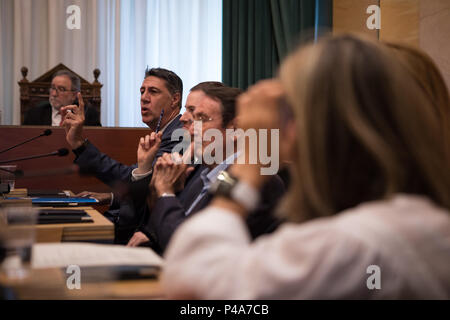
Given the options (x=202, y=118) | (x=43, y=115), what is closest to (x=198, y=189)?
(x=202, y=118)

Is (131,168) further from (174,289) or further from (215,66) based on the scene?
(215,66)

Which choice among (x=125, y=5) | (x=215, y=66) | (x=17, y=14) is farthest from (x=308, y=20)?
(x=17, y=14)

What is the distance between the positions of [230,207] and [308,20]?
5.49 meters

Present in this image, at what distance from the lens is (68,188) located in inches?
134

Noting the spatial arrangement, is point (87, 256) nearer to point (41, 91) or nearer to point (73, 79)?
point (73, 79)

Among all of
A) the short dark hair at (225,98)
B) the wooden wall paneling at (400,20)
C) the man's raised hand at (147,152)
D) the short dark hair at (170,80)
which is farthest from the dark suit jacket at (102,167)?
the wooden wall paneling at (400,20)

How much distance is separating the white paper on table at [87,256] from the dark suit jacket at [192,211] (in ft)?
1.07

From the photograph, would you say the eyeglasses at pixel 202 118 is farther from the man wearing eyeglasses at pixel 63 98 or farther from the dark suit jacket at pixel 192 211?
the man wearing eyeglasses at pixel 63 98

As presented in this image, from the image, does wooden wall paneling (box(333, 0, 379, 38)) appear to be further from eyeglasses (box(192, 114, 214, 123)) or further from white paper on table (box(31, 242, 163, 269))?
white paper on table (box(31, 242, 163, 269))

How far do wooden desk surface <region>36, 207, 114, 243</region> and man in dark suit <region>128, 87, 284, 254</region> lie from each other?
209 mm

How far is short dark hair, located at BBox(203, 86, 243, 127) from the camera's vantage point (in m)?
2.26

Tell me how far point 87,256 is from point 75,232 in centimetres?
48

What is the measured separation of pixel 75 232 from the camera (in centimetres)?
155

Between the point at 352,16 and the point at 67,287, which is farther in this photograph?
the point at 352,16
